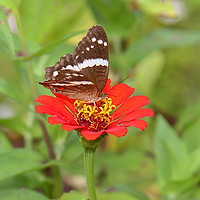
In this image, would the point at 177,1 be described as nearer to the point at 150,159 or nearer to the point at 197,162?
the point at 150,159

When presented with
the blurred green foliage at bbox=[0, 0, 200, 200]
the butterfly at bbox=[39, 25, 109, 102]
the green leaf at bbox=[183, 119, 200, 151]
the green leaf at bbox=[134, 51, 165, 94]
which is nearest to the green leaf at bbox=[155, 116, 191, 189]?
the blurred green foliage at bbox=[0, 0, 200, 200]

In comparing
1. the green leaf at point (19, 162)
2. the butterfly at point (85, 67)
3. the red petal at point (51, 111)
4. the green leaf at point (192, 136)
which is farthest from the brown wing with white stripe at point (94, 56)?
the green leaf at point (192, 136)

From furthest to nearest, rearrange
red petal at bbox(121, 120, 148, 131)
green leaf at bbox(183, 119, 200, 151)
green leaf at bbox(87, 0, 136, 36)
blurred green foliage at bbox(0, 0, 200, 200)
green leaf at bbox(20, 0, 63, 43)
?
green leaf at bbox(87, 0, 136, 36) → green leaf at bbox(183, 119, 200, 151) → green leaf at bbox(20, 0, 63, 43) → blurred green foliage at bbox(0, 0, 200, 200) → red petal at bbox(121, 120, 148, 131)

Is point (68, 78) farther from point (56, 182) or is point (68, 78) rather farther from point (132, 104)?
point (56, 182)

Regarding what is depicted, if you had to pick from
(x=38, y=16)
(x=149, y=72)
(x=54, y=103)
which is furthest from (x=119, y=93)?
(x=149, y=72)

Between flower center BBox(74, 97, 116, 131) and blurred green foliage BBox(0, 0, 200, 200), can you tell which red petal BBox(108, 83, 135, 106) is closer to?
flower center BBox(74, 97, 116, 131)

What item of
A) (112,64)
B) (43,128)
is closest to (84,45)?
(43,128)
